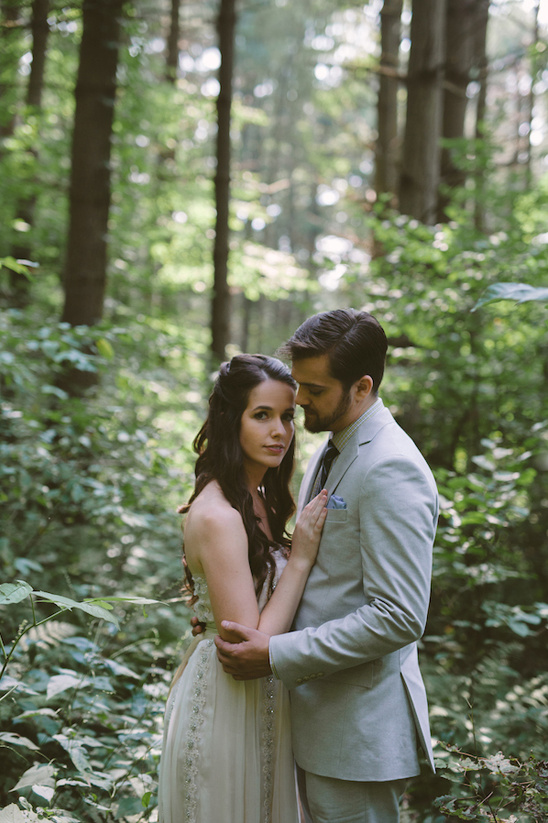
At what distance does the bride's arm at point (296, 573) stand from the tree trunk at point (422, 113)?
203 inches

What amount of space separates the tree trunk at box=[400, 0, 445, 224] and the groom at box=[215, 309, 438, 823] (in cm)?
492

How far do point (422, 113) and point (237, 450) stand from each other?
5638mm

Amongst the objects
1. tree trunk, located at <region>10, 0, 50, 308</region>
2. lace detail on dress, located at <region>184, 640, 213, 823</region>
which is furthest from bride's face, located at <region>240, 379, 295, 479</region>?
tree trunk, located at <region>10, 0, 50, 308</region>

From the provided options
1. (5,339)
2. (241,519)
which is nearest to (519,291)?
(241,519)

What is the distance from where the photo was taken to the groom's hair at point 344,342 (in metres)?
2.28

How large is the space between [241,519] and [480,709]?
7.45ft

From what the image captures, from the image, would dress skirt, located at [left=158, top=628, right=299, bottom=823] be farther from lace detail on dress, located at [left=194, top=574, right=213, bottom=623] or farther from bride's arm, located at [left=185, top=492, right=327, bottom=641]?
bride's arm, located at [left=185, top=492, right=327, bottom=641]

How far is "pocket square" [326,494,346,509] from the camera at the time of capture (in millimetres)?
2213

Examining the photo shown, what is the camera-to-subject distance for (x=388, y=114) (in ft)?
38.3

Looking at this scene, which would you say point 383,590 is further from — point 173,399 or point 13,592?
point 173,399

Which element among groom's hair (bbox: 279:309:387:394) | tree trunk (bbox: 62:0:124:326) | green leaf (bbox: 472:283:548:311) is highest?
tree trunk (bbox: 62:0:124:326)

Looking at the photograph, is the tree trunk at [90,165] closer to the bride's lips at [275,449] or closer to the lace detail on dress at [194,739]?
the bride's lips at [275,449]

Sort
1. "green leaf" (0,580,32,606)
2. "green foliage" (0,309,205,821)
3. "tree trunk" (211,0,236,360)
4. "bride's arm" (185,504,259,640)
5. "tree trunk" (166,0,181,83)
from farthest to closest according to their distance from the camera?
"tree trunk" (166,0,181,83) < "tree trunk" (211,0,236,360) < "green foliage" (0,309,205,821) < "bride's arm" (185,504,259,640) < "green leaf" (0,580,32,606)

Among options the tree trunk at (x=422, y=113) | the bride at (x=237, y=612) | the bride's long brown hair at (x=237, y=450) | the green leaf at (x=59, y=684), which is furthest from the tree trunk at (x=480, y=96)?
the green leaf at (x=59, y=684)
